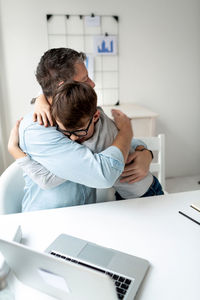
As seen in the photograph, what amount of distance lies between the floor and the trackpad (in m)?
2.12

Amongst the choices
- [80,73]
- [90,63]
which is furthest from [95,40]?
[80,73]

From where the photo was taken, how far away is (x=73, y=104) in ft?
2.97

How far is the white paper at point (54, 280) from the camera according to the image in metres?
0.58

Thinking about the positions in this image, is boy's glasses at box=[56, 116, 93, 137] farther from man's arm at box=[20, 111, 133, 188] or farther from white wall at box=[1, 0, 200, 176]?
white wall at box=[1, 0, 200, 176]

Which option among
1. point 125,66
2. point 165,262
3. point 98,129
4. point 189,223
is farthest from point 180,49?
point 165,262

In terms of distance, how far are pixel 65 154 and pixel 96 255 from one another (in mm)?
360

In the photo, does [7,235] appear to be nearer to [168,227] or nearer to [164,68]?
[168,227]

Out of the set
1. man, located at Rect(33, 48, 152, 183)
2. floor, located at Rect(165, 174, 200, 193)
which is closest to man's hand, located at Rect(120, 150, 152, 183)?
man, located at Rect(33, 48, 152, 183)

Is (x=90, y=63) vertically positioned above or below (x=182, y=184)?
above

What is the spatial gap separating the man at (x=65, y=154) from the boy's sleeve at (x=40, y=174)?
1.1 inches

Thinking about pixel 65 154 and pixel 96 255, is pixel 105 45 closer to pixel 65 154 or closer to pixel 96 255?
pixel 65 154

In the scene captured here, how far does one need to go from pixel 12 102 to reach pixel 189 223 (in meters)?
2.14

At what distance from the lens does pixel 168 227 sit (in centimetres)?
96

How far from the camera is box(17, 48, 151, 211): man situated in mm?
970
